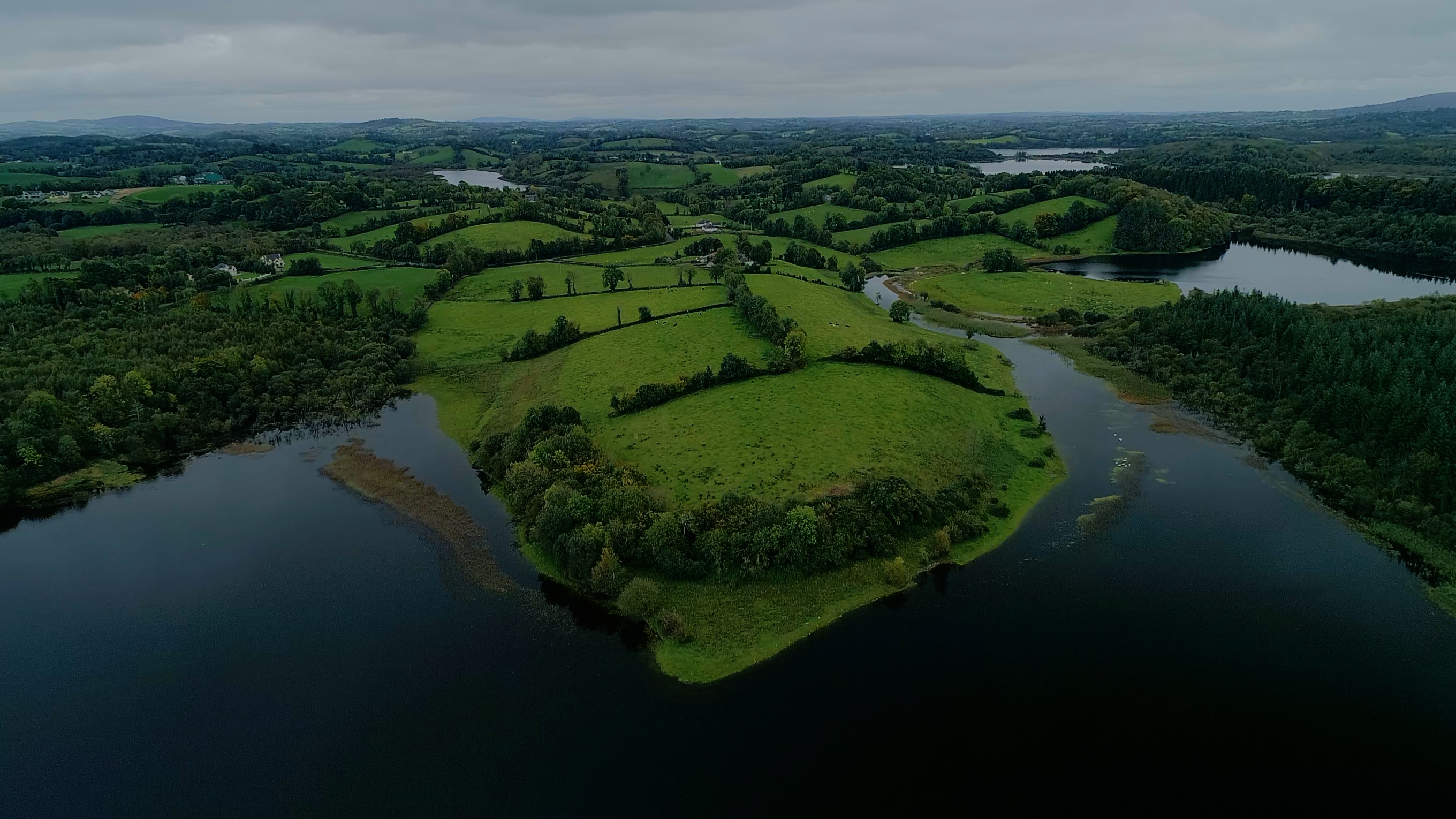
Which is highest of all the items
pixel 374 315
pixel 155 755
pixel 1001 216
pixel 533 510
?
pixel 1001 216

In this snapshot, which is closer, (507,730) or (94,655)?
(507,730)

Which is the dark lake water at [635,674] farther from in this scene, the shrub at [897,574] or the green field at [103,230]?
the green field at [103,230]

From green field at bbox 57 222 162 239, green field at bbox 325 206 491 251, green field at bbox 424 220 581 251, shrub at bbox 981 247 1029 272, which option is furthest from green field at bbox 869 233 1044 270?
green field at bbox 57 222 162 239

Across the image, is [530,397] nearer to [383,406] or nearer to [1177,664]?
[383,406]

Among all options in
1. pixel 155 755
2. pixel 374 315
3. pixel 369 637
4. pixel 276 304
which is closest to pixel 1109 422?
pixel 369 637

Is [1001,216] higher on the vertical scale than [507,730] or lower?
higher

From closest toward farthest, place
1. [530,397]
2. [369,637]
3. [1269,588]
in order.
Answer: [369,637] < [1269,588] < [530,397]
